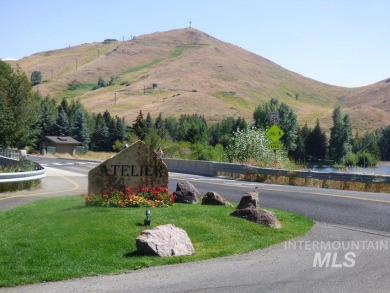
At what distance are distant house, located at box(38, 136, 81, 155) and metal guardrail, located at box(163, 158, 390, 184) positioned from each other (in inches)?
2091

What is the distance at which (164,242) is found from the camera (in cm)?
1022

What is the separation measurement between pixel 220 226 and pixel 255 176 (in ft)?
65.3

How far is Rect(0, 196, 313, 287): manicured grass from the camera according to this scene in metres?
9.42

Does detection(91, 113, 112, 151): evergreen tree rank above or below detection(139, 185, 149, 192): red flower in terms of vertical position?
above

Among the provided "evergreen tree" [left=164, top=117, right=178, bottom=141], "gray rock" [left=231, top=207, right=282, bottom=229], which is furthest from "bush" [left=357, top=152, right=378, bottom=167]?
"gray rock" [left=231, top=207, right=282, bottom=229]

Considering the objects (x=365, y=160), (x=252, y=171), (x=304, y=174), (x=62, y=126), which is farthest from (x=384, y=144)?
(x=304, y=174)

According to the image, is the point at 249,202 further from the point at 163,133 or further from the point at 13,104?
the point at 163,133

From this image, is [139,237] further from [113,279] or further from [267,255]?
[267,255]

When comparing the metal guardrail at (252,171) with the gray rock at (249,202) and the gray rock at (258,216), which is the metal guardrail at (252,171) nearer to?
the gray rock at (249,202)

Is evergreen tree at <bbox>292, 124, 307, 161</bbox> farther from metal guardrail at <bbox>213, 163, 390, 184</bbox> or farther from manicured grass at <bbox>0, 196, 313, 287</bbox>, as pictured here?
manicured grass at <bbox>0, 196, 313, 287</bbox>

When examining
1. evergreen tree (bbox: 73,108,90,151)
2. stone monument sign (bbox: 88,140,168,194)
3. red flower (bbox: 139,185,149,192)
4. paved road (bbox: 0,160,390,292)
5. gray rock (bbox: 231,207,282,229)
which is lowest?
paved road (bbox: 0,160,390,292)

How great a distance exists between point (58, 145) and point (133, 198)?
269 ft

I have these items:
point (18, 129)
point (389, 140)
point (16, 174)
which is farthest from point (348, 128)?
point (16, 174)

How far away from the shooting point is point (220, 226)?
39.7 feet
